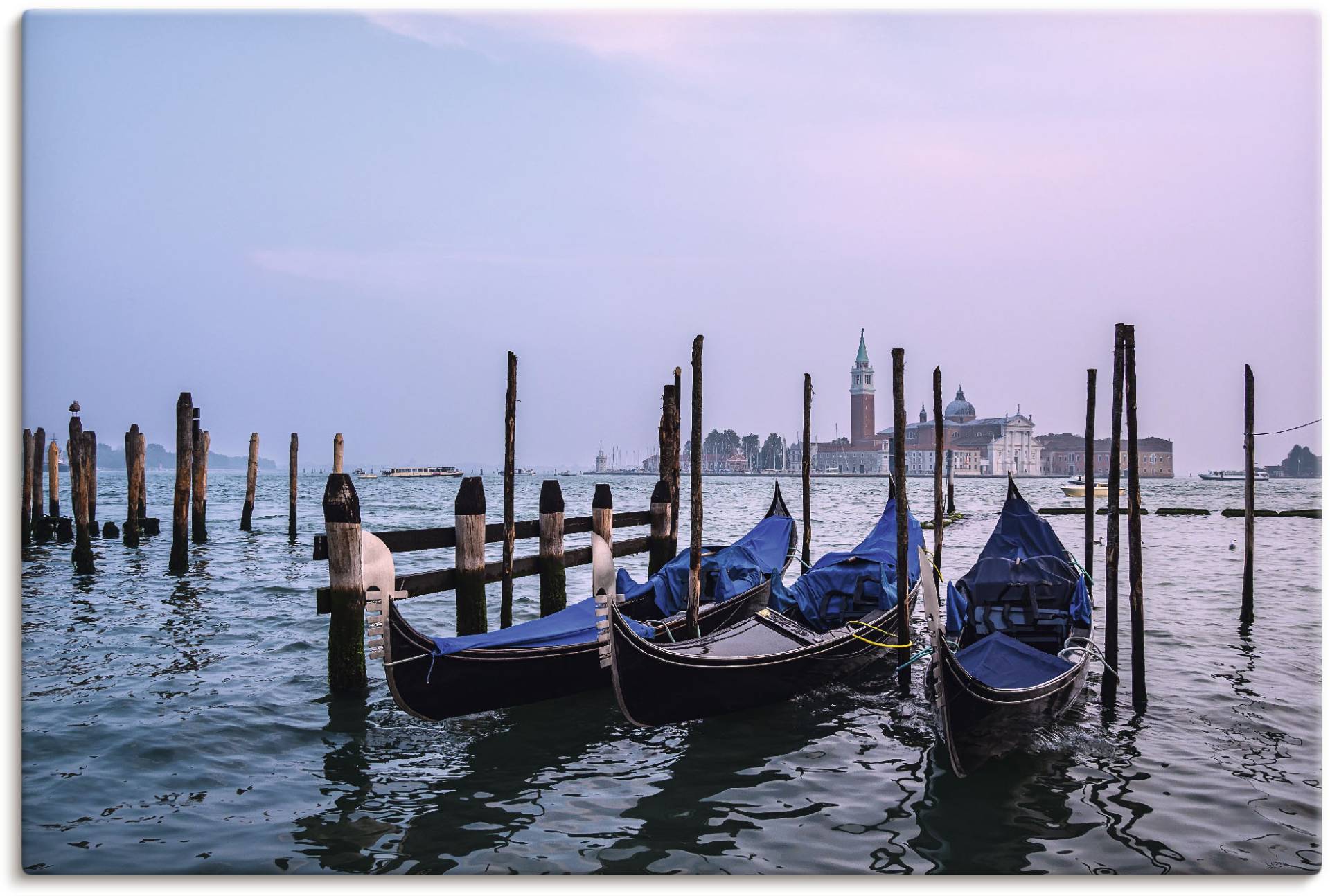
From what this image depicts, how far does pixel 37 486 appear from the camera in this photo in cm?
1847

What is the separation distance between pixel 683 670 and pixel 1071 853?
2.44 metres

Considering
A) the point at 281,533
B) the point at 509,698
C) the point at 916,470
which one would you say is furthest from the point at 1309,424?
the point at 916,470

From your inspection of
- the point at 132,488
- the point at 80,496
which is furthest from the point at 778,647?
the point at 132,488

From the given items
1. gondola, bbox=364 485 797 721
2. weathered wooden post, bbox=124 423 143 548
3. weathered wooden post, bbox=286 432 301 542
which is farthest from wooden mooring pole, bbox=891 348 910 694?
weathered wooden post, bbox=286 432 301 542

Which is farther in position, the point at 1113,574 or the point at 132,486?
the point at 132,486

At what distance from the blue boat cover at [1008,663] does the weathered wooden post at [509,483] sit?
3503mm

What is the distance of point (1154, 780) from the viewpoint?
4.99 meters

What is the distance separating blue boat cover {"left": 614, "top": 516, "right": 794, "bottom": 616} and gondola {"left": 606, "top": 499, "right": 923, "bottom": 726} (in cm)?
34

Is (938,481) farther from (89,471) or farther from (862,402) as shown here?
(862,402)

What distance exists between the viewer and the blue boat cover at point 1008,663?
5.52 m

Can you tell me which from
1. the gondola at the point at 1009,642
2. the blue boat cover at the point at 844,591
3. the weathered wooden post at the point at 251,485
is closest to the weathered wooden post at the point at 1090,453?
the gondola at the point at 1009,642

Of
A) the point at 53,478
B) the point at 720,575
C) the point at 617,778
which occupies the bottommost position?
the point at 617,778

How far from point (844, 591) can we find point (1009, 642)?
2302mm

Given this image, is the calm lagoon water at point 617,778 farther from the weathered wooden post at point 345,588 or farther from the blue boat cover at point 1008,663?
the blue boat cover at point 1008,663
